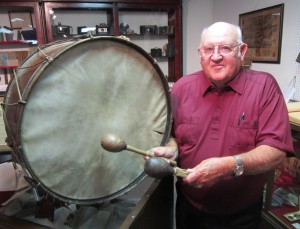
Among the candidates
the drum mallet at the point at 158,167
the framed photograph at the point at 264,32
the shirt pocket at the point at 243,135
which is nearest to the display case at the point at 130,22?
the framed photograph at the point at 264,32

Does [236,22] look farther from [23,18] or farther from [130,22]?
[23,18]

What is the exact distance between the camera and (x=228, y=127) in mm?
1068

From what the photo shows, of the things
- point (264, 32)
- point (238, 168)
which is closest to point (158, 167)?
point (238, 168)

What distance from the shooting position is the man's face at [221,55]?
3.39ft

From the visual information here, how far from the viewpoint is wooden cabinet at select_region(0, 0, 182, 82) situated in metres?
2.79

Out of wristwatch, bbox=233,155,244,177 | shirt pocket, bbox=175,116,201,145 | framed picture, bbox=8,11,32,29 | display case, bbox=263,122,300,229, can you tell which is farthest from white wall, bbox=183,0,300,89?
framed picture, bbox=8,11,32,29

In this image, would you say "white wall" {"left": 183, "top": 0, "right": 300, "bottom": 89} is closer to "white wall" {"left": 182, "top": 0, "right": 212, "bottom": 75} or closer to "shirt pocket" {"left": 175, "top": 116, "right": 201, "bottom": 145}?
"white wall" {"left": 182, "top": 0, "right": 212, "bottom": 75}

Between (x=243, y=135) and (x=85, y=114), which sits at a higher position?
(x=85, y=114)

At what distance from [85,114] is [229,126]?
22.5 inches

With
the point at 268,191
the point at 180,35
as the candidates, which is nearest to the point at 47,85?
the point at 268,191

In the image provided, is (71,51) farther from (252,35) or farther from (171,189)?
(252,35)

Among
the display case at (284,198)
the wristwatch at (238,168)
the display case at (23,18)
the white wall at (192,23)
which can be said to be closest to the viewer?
the wristwatch at (238,168)

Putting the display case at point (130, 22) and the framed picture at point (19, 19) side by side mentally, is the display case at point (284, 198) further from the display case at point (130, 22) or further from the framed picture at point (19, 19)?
the framed picture at point (19, 19)

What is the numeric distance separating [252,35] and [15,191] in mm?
2330
